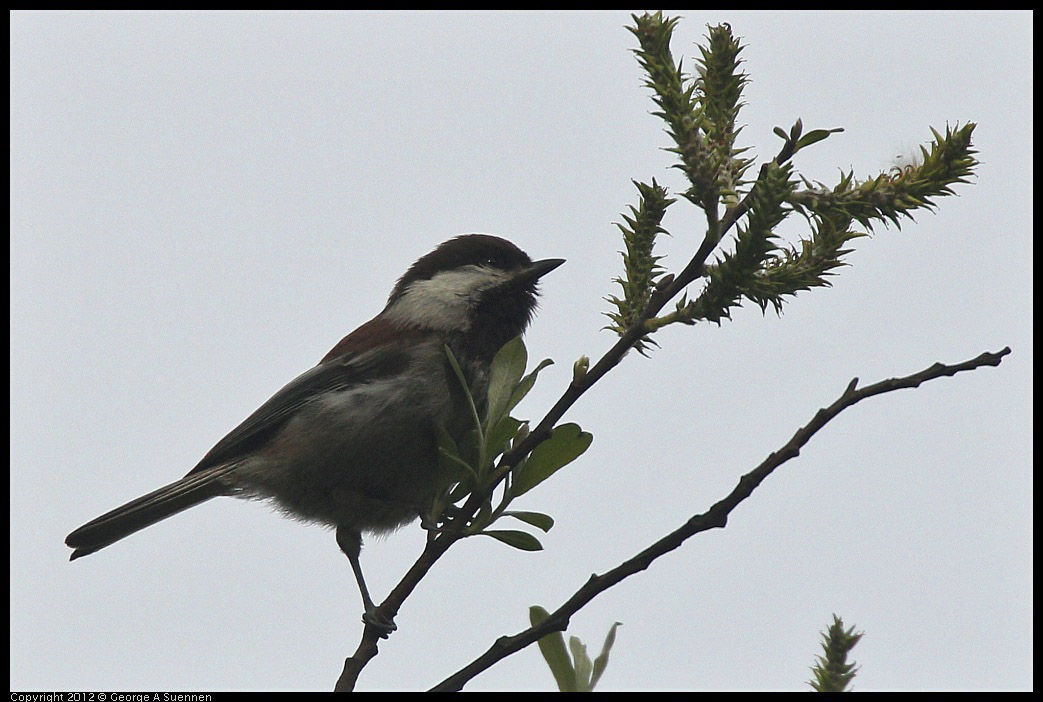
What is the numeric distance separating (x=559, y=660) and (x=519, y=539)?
0.44 meters

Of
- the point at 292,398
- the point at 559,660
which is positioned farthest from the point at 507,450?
the point at 292,398

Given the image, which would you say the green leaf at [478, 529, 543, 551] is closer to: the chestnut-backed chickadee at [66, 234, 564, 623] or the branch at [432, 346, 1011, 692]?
the branch at [432, 346, 1011, 692]

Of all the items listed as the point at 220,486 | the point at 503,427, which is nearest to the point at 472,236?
the point at 220,486

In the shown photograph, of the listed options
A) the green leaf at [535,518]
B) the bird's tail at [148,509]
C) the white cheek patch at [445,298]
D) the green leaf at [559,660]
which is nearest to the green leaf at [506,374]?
the green leaf at [535,518]

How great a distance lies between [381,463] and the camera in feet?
→ 11.7

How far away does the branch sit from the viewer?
5.19ft

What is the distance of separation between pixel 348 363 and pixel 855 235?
2701mm

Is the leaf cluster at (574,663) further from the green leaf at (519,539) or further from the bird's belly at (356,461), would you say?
the bird's belly at (356,461)

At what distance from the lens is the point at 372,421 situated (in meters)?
3.66

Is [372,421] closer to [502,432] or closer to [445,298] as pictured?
[445,298]

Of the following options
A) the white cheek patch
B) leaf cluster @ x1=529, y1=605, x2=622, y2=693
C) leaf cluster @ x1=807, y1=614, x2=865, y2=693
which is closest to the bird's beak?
the white cheek patch

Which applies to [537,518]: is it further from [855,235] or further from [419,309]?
[419,309]

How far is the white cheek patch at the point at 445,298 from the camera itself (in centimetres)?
397

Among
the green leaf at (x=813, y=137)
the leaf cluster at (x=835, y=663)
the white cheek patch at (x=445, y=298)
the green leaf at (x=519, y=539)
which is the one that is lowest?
the leaf cluster at (x=835, y=663)
